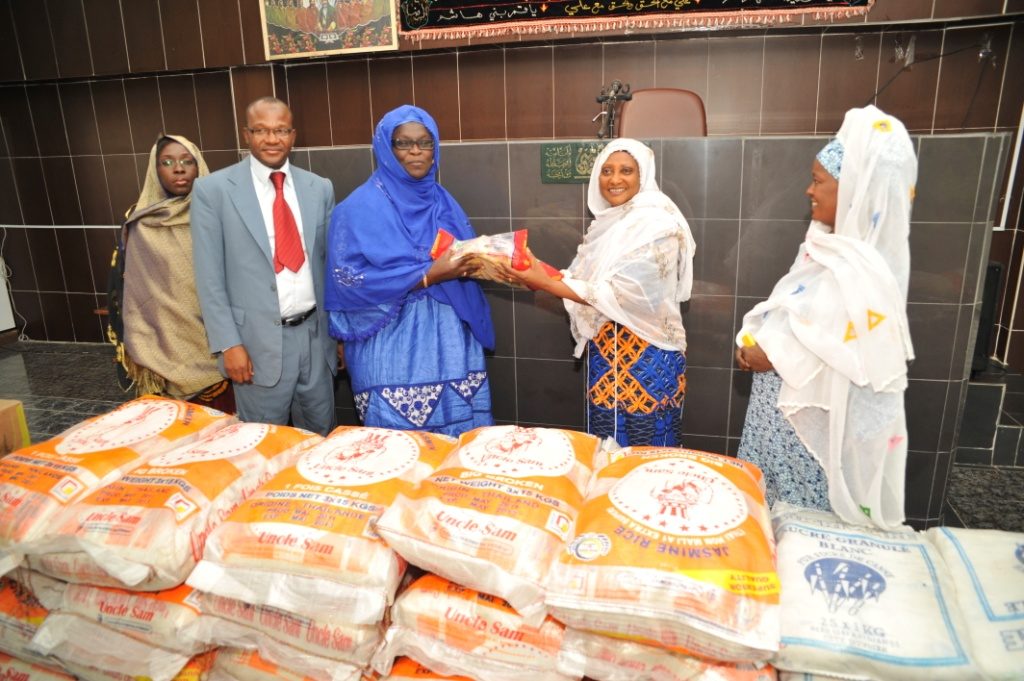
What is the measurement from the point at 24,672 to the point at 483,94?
178 inches

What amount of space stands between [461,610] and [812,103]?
14.9ft

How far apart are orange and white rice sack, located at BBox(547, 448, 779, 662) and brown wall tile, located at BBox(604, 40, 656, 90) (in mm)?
4066

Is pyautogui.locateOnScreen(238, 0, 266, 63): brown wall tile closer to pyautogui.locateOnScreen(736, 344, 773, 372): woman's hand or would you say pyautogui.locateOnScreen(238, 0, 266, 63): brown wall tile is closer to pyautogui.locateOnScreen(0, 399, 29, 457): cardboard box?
pyautogui.locateOnScreen(0, 399, 29, 457): cardboard box

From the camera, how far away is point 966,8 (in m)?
3.99

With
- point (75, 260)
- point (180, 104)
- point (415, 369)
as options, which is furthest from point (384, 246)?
point (75, 260)

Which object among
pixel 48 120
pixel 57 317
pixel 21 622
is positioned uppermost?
pixel 48 120

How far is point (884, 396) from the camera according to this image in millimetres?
1625

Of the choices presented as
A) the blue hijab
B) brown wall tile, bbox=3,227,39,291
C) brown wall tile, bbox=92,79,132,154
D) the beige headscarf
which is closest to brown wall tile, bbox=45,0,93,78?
brown wall tile, bbox=92,79,132,154

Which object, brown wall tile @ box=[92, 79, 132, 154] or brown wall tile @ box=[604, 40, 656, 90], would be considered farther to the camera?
brown wall tile @ box=[92, 79, 132, 154]

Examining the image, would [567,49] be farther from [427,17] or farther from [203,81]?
[203,81]

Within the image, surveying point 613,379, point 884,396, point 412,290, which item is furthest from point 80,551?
point 884,396

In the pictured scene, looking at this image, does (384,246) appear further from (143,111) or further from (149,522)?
(143,111)

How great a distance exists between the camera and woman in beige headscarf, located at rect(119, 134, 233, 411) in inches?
Answer: 103

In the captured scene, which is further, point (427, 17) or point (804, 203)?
point (427, 17)
